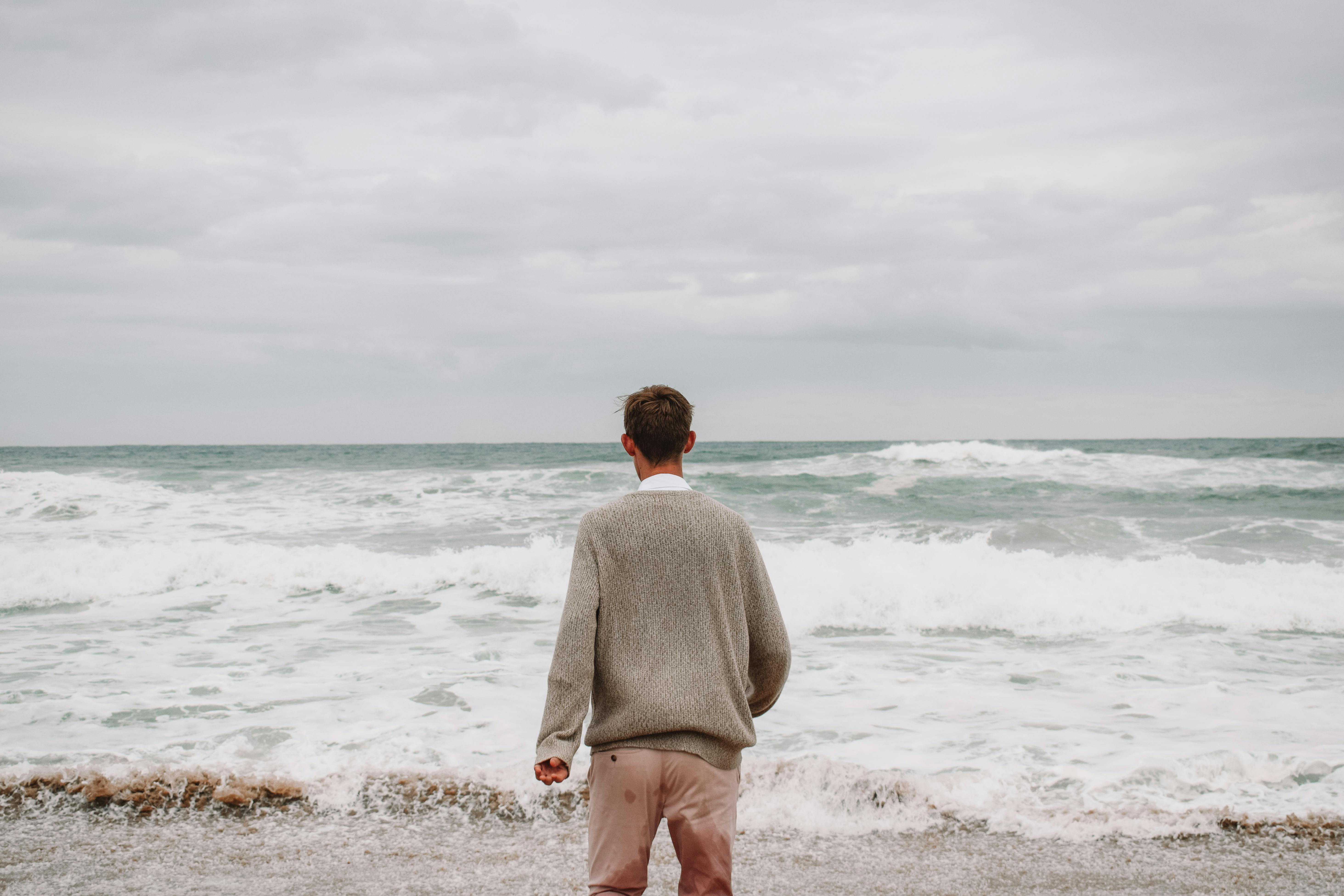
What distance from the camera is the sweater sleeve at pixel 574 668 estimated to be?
2.16 metres

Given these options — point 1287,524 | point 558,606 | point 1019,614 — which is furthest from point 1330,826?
point 1287,524

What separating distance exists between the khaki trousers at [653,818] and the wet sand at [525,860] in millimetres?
1488

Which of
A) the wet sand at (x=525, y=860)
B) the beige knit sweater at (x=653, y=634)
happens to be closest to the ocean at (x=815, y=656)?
the wet sand at (x=525, y=860)

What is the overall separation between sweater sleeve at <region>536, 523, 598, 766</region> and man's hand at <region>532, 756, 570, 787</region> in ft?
0.08

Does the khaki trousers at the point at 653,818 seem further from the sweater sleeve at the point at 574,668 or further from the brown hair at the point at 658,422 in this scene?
the brown hair at the point at 658,422

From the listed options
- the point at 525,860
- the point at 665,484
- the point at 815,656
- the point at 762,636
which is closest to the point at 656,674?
the point at 762,636

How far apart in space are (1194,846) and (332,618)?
787cm

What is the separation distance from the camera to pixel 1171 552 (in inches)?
532

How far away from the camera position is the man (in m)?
2.17

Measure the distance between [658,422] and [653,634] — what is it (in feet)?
1.68

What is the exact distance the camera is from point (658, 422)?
2.27m

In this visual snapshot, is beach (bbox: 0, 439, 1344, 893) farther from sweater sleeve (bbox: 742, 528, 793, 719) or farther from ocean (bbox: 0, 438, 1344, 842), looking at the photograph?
sweater sleeve (bbox: 742, 528, 793, 719)

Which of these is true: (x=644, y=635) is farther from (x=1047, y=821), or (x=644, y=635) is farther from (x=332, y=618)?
(x=332, y=618)

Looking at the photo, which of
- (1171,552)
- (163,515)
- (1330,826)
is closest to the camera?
(1330,826)
